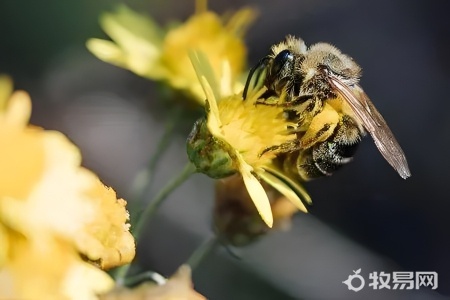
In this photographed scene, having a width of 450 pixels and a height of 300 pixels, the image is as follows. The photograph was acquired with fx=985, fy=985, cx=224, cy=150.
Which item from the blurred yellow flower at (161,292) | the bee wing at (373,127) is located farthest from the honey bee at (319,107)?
the blurred yellow flower at (161,292)

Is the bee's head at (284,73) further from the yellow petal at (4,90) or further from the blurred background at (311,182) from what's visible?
the yellow petal at (4,90)

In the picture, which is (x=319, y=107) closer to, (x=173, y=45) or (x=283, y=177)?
(x=283, y=177)

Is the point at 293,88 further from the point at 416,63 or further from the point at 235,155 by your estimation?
the point at 416,63

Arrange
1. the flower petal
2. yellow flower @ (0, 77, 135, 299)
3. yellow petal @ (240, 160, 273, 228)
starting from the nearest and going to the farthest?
yellow flower @ (0, 77, 135, 299), yellow petal @ (240, 160, 273, 228), the flower petal

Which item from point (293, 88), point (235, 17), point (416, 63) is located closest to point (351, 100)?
point (293, 88)

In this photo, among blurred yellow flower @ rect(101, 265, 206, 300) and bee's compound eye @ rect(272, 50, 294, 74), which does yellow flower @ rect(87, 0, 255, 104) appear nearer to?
bee's compound eye @ rect(272, 50, 294, 74)

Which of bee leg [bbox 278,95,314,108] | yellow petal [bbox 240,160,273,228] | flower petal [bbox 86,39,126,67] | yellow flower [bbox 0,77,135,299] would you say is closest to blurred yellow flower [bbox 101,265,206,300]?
yellow flower [bbox 0,77,135,299]
